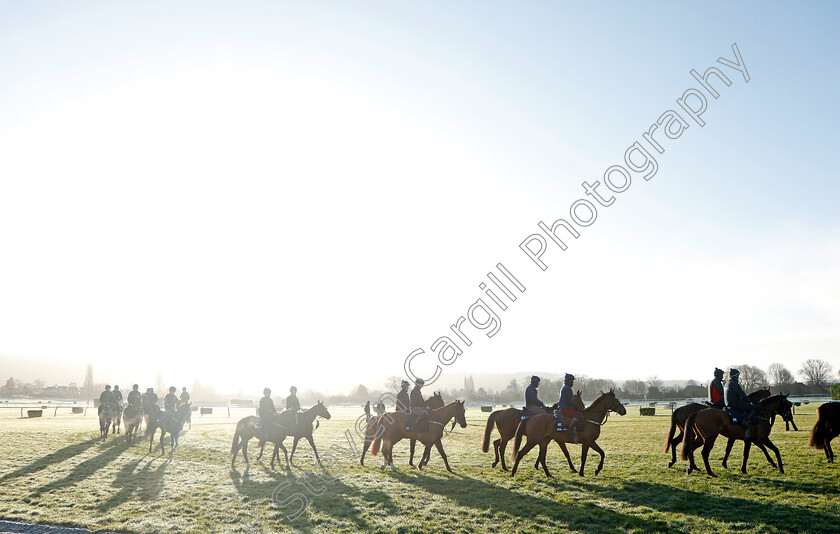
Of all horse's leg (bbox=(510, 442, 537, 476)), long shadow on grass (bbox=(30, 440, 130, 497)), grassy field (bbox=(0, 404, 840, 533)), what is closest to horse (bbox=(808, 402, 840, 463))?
grassy field (bbox=(0, 404, 840, 533))

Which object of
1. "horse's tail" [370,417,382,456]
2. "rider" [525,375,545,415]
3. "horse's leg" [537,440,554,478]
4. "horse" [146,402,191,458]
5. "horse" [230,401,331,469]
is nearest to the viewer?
"horse's leg" [537,440,554,478]

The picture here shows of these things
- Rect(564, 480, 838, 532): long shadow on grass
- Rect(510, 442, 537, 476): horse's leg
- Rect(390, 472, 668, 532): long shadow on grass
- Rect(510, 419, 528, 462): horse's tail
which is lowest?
Rect(390, 472, 668, 532): long shadow on grass

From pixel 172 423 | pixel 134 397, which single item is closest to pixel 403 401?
pixel 172 423

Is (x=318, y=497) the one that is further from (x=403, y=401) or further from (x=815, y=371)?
(x=815, y=371)

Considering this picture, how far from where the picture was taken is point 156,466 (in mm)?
16359

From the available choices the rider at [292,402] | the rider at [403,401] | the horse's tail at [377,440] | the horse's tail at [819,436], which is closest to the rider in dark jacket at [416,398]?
the rider at [403,401]

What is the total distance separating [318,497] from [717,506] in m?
8.64

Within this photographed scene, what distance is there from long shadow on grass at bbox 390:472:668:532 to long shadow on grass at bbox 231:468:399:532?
5.28 feet

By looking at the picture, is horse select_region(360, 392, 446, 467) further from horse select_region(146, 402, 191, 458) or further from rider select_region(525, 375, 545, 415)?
horse select_region(146, 402, 191, 458)

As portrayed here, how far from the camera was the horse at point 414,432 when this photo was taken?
1553 centimetres

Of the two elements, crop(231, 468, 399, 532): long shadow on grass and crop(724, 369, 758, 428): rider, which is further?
crop(724, 369, 758, 428): rider

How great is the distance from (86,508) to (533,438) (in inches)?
428

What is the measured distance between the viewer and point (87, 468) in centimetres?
1555

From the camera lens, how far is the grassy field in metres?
9.23
